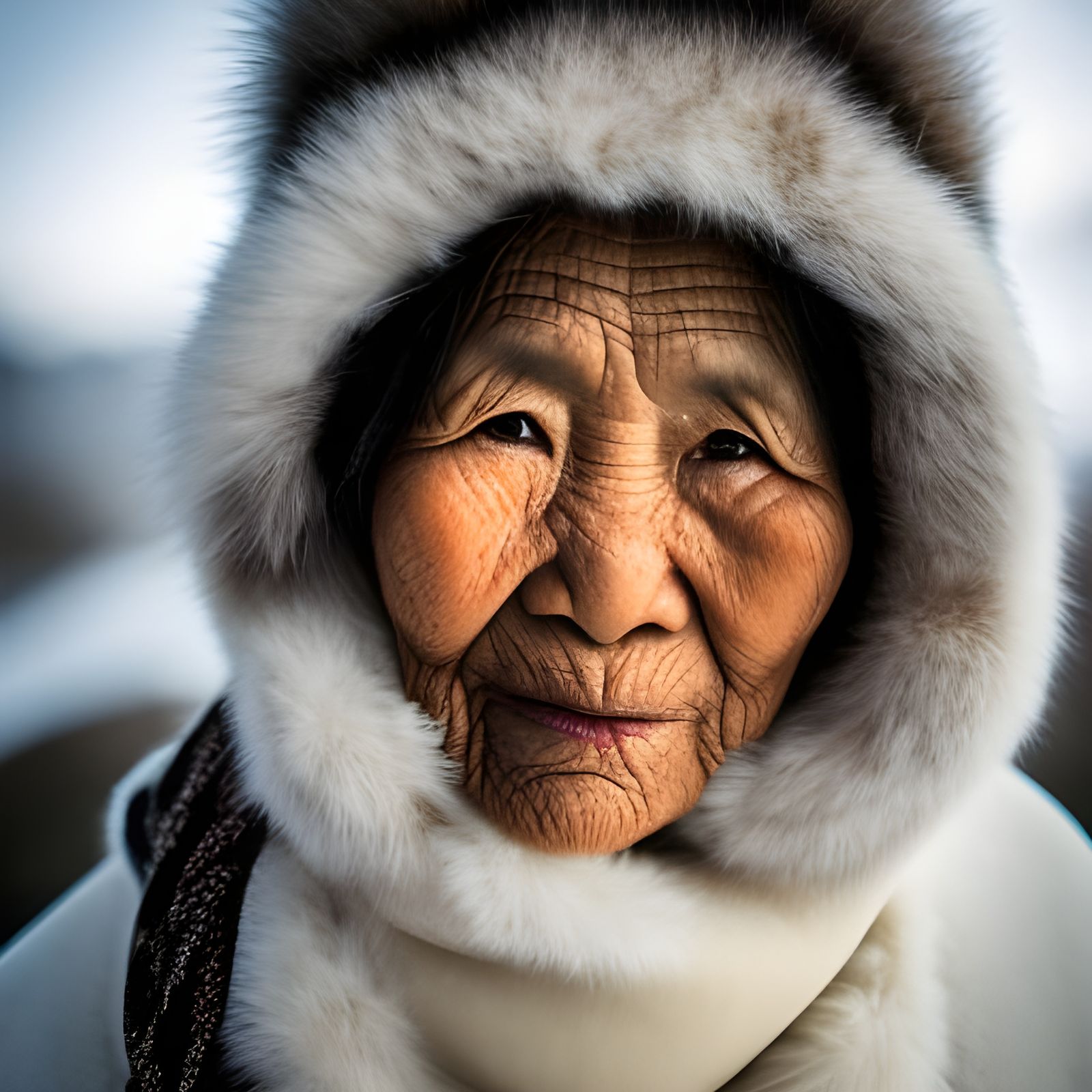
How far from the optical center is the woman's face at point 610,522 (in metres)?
0.53

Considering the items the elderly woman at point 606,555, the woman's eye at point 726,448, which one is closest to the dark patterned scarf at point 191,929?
the elderly woman at point 606,555

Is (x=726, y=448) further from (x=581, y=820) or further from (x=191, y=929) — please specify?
(x=191, y=929)

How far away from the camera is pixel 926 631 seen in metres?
0.60

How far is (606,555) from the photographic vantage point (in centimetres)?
54

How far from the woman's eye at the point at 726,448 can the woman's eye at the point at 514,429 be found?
107 millimetres

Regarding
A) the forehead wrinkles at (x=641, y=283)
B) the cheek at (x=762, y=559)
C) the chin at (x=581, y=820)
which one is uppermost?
the forehead wrinkles at (x=641, y=283)

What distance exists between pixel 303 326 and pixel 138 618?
86cm

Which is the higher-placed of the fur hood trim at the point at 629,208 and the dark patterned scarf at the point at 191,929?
the fur hood trim at the point at 629,208

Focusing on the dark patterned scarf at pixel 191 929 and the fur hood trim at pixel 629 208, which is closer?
the fur hood trim at pixel 629 208

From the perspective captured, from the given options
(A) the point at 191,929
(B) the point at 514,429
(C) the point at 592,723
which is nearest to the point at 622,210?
(B) the point at 514,429

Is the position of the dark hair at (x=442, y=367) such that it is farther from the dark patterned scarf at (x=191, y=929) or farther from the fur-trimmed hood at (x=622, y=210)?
the dark patterned scarf at (x=191, y=929)

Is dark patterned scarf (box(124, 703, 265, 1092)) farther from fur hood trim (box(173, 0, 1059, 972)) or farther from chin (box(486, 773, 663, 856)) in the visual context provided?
chin (box(486, 773, 663, 856))

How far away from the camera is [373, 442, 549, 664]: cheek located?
0.56 meters

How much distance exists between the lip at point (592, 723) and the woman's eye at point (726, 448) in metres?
0.19
